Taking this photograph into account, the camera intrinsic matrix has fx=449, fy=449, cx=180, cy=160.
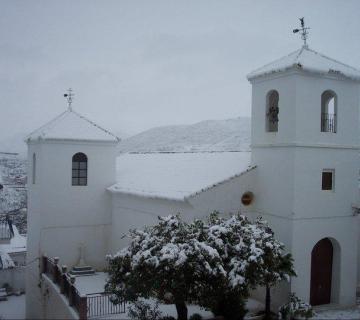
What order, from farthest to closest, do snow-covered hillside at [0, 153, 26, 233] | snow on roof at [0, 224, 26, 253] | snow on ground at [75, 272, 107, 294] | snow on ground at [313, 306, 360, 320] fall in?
snow-covered hillside at [0, 153, 26, 233] < snow on roof at [0, 224, 26, 253] < snow on ground at [75, 272, 107, 294] < snow on ground at [313, 306, 360, 320]

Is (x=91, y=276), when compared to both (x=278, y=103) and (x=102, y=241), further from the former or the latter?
(x=278, y=103)

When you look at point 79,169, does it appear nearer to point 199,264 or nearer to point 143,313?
point 143,313

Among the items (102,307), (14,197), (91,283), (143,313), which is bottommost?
(91,283)

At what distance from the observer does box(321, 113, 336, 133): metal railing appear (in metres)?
16.5

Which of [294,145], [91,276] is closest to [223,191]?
[294,145]

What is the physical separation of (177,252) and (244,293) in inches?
97.8

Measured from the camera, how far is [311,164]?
15.8 metres

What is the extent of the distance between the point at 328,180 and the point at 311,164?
3.73ft

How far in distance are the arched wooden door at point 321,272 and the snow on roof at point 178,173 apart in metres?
3.99

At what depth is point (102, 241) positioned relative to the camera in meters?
22.7

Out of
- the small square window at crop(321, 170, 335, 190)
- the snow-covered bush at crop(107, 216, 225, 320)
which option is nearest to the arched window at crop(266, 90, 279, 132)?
the small square window at crop(321, 170, 335, 190)

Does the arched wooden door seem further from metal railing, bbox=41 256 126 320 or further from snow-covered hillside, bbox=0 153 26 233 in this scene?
snow-covered hillside, bbox=0 153 26 233

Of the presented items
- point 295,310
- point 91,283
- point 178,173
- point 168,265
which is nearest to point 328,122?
point 178,173

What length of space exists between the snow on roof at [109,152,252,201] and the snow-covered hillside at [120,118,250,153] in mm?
1972
